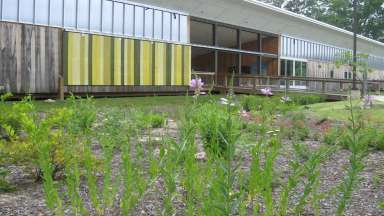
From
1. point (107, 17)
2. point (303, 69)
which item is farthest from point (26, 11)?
point (303, 69)

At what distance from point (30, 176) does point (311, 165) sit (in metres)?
2.52

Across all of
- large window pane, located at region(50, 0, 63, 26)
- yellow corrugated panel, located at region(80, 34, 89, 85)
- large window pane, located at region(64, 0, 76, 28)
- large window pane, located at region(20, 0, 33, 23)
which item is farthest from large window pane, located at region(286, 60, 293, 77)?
large window pane, located at region(20, 0, 33, 23)

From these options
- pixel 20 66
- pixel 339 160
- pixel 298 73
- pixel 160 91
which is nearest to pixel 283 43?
pixel 298 73

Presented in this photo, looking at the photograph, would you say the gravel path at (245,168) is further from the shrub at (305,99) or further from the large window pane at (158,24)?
the large window pane at (158,24)

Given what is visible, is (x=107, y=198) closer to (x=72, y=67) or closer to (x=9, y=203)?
(x=9, y=203)

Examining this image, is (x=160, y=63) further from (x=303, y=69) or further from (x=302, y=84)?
(x=303, y=69)

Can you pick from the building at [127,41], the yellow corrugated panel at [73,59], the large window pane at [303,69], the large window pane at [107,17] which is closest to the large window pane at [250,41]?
the building at [127,41]

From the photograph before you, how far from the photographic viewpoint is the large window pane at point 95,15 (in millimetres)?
19458

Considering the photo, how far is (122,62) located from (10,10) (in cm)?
505

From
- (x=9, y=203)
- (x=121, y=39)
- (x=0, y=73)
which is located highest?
(x=121, y=39)

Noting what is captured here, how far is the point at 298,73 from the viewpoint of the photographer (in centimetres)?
3631

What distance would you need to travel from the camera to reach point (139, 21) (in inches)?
857

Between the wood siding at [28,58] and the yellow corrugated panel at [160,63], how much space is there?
18.7 ft

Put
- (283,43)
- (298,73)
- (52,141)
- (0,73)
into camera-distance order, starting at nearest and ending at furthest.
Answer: (52,141)
(0,73)
(283,43)
(298,73)
